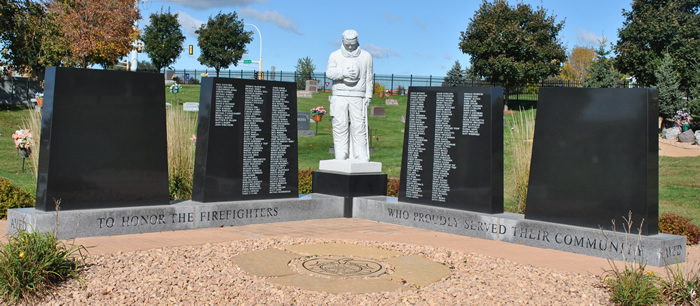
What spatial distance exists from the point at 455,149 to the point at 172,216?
13.4 ft

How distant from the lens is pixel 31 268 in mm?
5277

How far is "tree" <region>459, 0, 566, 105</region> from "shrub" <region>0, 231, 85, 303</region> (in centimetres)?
3773

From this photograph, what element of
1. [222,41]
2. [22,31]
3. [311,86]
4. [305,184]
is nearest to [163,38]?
[222,41]

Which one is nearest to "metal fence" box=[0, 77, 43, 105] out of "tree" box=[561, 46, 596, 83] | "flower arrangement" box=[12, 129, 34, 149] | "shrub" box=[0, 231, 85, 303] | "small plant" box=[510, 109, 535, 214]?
"flower arrangement" box=[12, 129, 34, 149]

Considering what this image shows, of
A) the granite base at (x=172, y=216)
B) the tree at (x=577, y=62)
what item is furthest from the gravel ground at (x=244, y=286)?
the tree at (x=577, y=62)

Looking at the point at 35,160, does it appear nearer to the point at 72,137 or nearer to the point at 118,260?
the point at 72,137

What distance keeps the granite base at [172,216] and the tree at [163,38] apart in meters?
44.3

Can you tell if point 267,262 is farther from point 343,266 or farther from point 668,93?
point 668,93

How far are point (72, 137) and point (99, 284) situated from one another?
10.6 ft

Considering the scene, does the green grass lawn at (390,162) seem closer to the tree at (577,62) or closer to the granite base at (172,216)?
the granite base at (172,216)

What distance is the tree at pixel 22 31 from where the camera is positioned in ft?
109

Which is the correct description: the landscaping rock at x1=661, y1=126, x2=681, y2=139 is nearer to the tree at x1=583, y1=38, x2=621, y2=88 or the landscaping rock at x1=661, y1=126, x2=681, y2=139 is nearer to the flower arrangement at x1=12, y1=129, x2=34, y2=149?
the tree at x1=583, y1=38, x2=621, y2=88

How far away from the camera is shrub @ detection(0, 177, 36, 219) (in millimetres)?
9586

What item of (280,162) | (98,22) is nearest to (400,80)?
(98,22)
